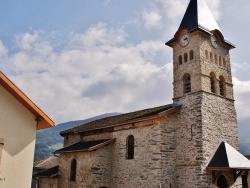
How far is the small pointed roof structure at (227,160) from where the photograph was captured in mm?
17656

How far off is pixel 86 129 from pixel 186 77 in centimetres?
1023

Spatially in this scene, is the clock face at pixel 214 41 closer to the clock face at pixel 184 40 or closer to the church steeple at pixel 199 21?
the church steeple at pixel 199 21

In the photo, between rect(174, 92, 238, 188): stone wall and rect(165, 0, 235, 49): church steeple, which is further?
rect(165, 0, 235, 49): church steeple

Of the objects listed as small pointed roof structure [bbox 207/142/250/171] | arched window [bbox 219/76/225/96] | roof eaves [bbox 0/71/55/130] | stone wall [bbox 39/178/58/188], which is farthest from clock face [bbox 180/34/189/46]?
stone wall [bbox 39/178/58/188]

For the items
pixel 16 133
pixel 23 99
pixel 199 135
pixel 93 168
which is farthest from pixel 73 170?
pixel 23 99

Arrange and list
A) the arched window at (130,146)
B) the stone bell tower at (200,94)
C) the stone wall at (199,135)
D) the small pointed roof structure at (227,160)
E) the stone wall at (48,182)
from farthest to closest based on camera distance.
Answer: the stone wall at (48,182), the arched window at (130,146), the stone bell tower at (200,94), the stone wall at (199,135), the small pointed roof structure at (227,160)

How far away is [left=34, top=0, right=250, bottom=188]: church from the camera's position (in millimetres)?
18672

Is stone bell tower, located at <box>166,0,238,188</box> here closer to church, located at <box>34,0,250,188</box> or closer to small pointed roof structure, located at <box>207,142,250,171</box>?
church, located at <box>34,0,250,188</box>

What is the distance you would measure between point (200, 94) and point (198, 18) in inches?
255

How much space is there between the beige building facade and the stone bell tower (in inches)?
470

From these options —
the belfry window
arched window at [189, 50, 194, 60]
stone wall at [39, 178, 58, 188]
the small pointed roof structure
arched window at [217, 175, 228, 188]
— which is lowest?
stone wall at [39, 178, 58, 188]

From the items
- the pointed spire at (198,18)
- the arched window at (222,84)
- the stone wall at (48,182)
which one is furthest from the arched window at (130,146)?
the pointed spire at (198,18)

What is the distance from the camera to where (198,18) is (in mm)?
22125

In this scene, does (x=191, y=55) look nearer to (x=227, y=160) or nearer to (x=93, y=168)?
(x=227, y=160)
